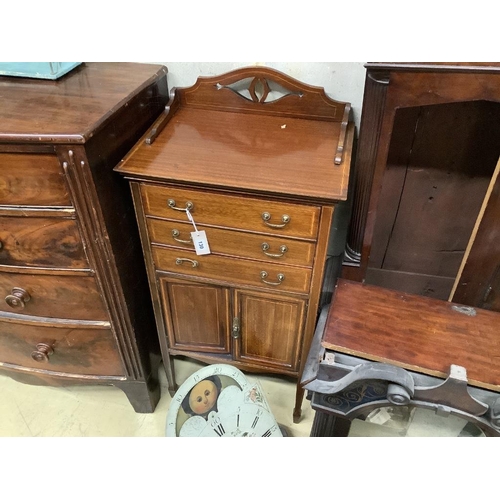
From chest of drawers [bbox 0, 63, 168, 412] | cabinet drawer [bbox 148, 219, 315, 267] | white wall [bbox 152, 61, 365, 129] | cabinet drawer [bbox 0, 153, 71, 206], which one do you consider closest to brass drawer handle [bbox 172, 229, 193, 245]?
cabinet drawer [bbox 148, 219, 315, 267]

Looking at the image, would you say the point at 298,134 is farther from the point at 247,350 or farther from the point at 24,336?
the point at 24,336

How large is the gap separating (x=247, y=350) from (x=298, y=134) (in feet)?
2.20

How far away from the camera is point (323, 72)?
3.71 feet

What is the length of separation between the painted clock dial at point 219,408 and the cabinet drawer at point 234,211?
472 mm

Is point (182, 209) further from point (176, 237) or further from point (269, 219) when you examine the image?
point (269, 219)

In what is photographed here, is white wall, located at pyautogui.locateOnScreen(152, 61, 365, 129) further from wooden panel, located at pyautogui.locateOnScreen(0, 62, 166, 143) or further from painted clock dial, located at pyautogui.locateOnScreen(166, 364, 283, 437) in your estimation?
painted clock dial, located at pyautogui.locateOnScreen(166, 364, 283, 437)

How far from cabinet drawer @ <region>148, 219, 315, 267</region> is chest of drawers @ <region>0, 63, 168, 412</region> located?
0.39ft

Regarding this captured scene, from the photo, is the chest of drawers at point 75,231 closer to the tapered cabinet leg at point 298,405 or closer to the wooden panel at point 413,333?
the tapered cabinet leg at point 298,405

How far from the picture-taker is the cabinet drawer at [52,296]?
1064mm

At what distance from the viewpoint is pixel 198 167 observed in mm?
953

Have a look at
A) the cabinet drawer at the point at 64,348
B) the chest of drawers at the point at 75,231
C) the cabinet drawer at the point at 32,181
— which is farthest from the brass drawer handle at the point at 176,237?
the cabinet drawer at the point at 64,348

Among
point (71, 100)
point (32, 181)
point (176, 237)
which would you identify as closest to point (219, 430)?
point (176, 237)

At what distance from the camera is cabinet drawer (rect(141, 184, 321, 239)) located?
0.93 metres

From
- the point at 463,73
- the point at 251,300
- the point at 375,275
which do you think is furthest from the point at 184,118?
the point at 375,275
